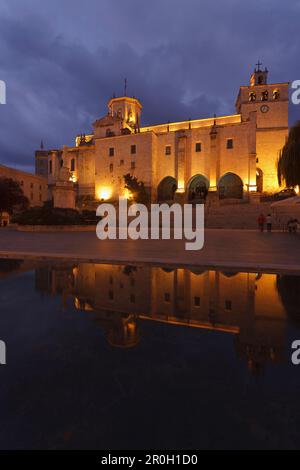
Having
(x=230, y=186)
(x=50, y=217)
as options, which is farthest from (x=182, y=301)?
(x=230, y=186)

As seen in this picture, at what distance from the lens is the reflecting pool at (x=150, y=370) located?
1.79m

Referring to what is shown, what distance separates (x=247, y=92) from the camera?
46.8 m

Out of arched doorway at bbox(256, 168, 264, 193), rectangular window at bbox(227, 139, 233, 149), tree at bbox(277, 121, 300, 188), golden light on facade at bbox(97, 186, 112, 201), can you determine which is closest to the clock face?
rectangular window at bbox(227, 139, 233, 149)

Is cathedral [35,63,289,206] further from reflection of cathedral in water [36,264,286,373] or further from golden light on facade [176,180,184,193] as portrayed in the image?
reflection of cathedral in water [36,264,286,373]

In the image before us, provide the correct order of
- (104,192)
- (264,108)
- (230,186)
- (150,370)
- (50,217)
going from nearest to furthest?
(150,370)
(50,217)
(230,186)
(264,108)
(104,192)

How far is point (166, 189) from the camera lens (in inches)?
1763

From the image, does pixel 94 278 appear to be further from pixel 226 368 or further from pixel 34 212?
pixel 34 212

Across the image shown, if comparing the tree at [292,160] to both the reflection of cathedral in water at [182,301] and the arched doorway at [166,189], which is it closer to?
the reflection of cathedral in water at [182,301]

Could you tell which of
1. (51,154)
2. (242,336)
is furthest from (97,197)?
(242,336)

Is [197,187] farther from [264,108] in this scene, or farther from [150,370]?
[150,370]

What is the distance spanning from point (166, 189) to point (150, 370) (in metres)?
43.4

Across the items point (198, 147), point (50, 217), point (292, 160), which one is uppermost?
point (198, 147)

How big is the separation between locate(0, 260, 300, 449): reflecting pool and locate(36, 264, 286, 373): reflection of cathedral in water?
23 millimetres
